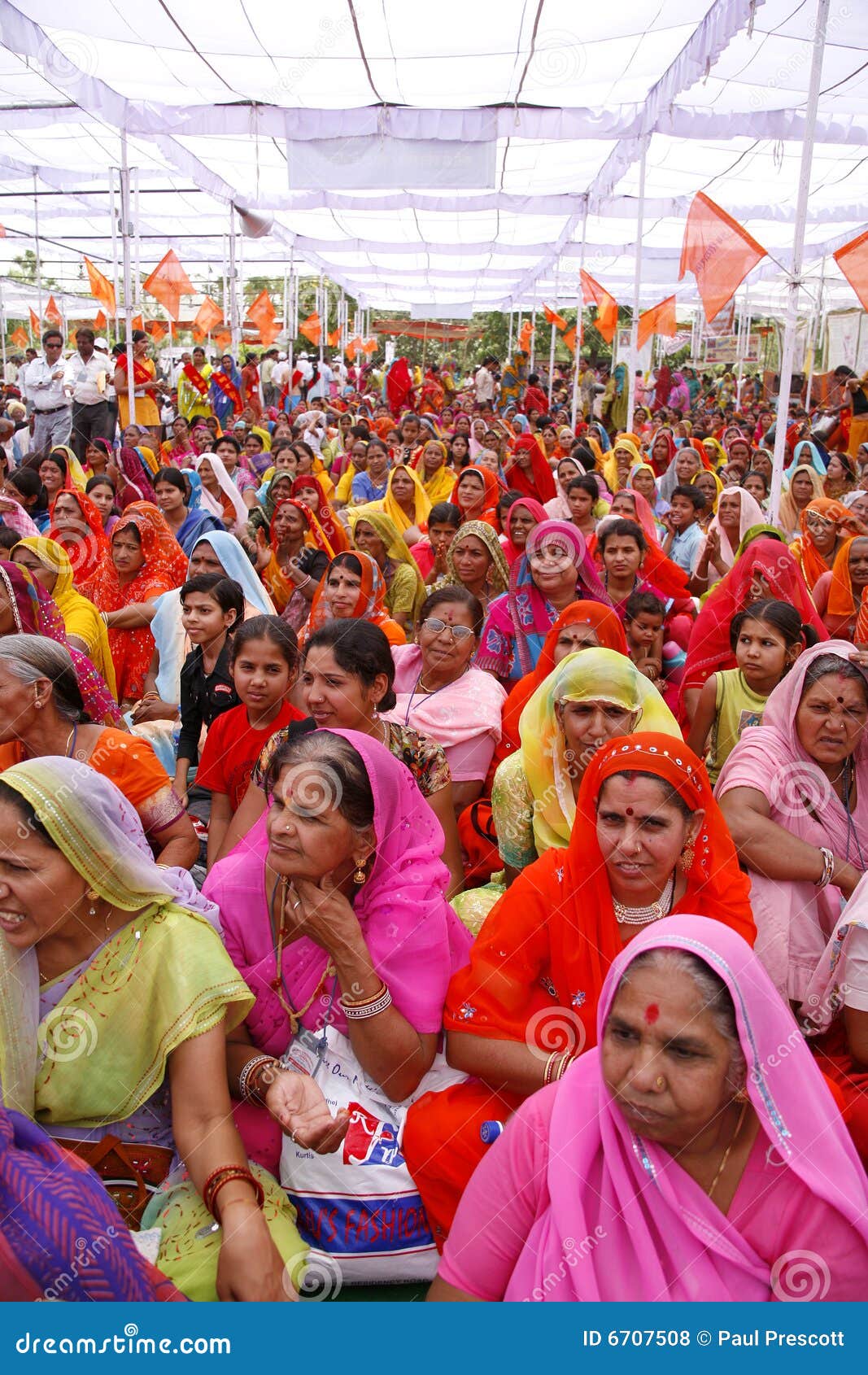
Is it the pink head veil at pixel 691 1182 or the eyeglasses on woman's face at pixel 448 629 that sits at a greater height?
the eyeglasses on woman's face at pixel 448 629

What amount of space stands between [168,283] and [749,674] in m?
10.6

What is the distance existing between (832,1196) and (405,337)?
44.2 metres

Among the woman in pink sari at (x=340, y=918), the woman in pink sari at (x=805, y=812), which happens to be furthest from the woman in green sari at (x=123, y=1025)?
the woman in pink sari at (x=805, y=812)

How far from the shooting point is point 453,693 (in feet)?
12.1

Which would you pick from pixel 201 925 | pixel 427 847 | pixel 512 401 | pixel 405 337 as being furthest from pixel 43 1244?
pixel 405 337

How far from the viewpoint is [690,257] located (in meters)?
6.46

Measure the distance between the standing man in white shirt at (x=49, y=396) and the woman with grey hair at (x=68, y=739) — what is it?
7192mm

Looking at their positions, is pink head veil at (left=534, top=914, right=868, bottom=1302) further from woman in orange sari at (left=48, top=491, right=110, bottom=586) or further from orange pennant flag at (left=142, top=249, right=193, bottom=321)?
orange pennant flag at (left=142, top=249, right=193, bottom=321)

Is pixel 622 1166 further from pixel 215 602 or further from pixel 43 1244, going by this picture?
pixel 215 602
